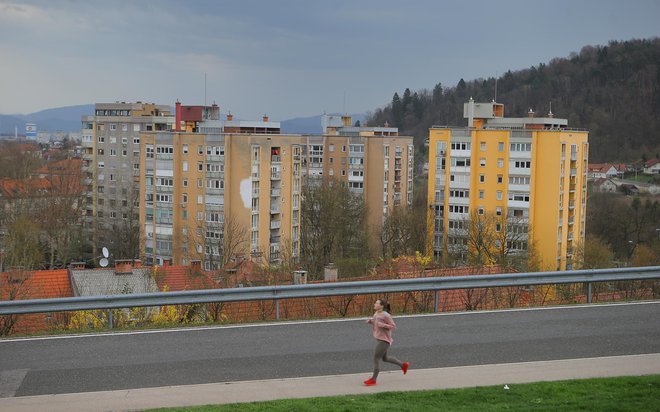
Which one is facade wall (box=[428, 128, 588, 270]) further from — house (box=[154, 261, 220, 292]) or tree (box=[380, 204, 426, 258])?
house (box=[154, 261, 220, 292])

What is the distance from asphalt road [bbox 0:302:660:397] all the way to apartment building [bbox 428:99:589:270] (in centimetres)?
4205

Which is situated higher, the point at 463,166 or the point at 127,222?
the point at 463,166

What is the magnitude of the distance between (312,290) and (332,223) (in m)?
51.2

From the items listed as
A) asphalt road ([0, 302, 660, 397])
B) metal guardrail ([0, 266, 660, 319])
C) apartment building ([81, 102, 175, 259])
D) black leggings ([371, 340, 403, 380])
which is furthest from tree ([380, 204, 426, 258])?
black leggings ([371, 340, 403, 380])

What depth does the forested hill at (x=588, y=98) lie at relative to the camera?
146625mm

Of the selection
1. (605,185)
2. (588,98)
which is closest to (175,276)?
(605,185)

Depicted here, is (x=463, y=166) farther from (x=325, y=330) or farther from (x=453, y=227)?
(x=325, y=330)

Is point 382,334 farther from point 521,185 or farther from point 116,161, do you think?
point 116,161

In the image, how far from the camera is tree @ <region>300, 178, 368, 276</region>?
6322 centimetres

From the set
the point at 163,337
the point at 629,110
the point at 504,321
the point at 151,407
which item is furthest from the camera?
the point at 629,110

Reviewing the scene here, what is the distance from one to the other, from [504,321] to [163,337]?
550cm

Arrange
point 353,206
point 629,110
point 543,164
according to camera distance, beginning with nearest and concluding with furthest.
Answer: point 543,164 → point 353,206 → point 629,110

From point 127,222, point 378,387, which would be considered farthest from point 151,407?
point 127,222

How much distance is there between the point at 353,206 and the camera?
70.9m
